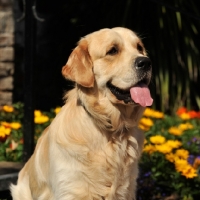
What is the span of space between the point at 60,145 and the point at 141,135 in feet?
2.17

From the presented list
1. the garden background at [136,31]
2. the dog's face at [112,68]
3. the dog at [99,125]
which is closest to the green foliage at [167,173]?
the dog at [99,125]

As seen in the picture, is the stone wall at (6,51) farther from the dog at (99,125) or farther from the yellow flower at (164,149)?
the dog at (99,125)

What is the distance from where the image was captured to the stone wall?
8102mm

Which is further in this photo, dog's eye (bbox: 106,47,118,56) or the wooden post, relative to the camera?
the wooden post

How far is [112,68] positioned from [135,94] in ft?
0.81

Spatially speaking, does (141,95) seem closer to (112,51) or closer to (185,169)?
(112,51)

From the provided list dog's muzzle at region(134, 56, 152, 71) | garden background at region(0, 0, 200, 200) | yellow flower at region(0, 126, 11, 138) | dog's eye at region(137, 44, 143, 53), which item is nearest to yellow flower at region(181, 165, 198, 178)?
dog's eye at region(137, 44, 143, 53)

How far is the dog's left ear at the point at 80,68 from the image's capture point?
14.5ft

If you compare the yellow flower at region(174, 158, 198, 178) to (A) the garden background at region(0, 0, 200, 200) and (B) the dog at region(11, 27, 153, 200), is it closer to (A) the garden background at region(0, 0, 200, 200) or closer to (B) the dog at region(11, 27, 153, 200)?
(B) the dog at region(11, 27, 153, 200)

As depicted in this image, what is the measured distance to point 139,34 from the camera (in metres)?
9.22

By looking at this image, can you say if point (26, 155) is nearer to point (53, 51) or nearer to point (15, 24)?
point (15, 24)

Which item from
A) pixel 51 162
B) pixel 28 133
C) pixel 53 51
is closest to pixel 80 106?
pixel 51 162

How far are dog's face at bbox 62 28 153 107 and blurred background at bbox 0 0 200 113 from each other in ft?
14.7

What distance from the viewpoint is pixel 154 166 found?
609cm
